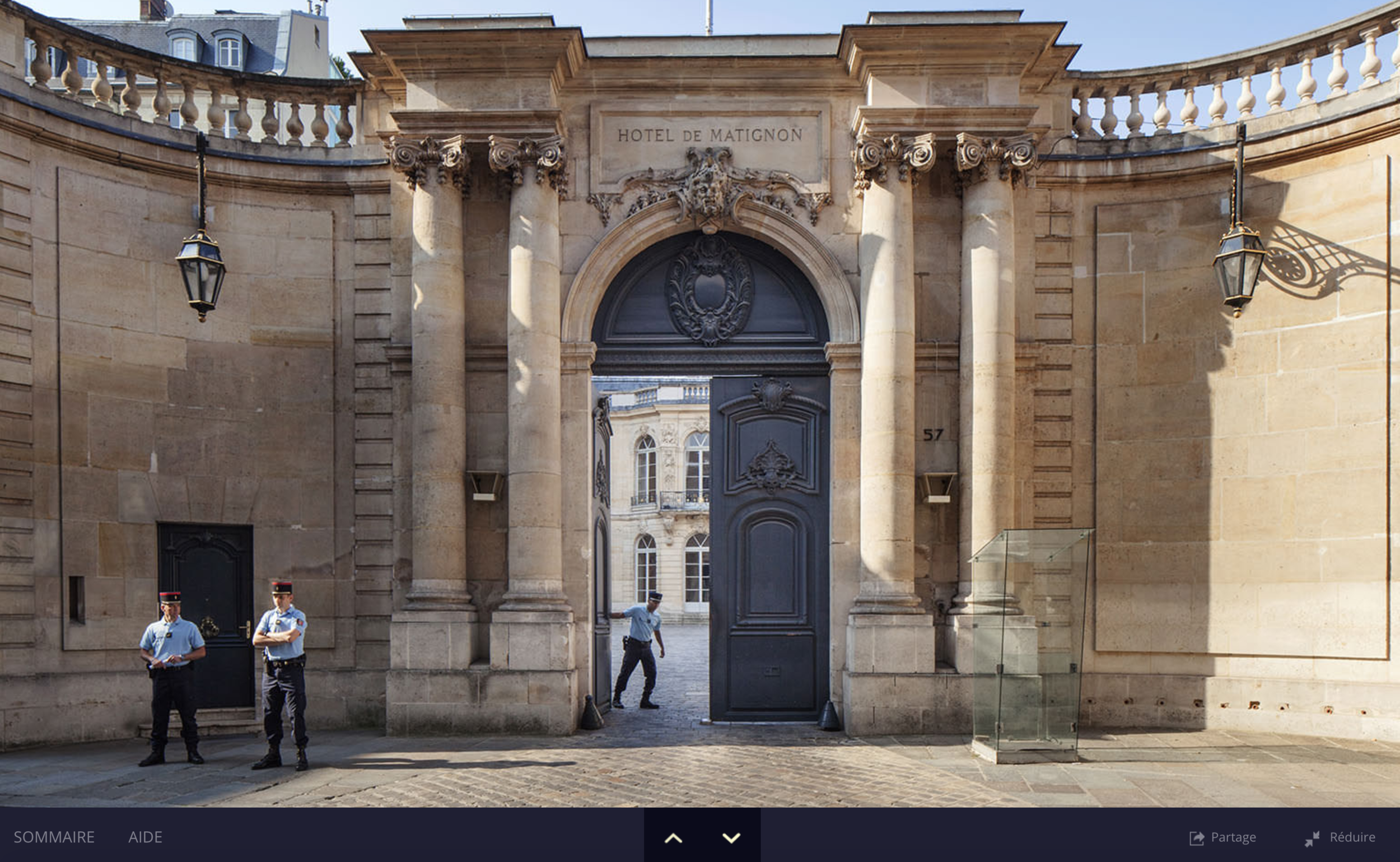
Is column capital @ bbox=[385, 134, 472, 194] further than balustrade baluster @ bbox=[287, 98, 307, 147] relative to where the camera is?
No

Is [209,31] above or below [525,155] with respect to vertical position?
above

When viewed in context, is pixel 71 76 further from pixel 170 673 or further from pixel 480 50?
pixel 170 673

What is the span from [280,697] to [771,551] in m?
4.92

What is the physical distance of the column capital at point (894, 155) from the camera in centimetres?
1109

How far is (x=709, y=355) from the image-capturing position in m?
11.9

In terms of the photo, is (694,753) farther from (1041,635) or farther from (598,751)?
(1041,635)

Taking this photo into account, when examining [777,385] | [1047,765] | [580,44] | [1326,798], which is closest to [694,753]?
[1047,765]

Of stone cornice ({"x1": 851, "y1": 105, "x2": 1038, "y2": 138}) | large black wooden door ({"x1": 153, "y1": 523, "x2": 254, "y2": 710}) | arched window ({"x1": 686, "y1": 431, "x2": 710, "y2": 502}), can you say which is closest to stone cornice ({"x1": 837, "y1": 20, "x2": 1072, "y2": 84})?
stone cornice ({"x1": 851, "y1": 105, "x2": 1038, "y2": 138})

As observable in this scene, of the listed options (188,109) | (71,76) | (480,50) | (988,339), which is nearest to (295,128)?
(188,109)

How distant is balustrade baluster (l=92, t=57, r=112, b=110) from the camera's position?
11.4 m

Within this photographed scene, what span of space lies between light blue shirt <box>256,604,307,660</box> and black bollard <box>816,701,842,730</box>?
4.98 meters

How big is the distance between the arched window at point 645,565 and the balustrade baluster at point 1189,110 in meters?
36.0

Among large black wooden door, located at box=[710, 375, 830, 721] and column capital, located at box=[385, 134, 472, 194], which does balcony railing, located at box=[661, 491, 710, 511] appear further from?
column capital, located at box=[385, 134, 472, 194]

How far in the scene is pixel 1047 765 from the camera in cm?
929
